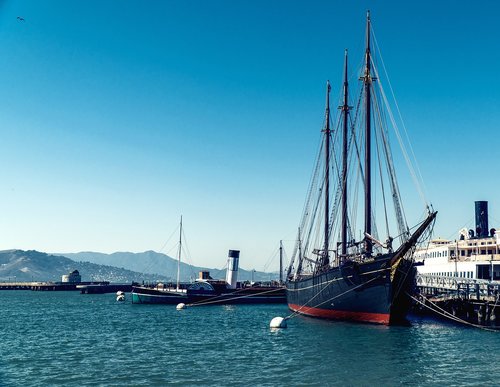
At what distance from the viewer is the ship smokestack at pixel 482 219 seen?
8775 cm

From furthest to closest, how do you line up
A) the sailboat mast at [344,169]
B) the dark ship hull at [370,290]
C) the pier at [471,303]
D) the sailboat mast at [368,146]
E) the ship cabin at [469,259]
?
the ship cabin at [469,259] < the sailboat mast at [344,169] < the pier at [471,303] < the sailboat mast at [368,146] < the dark ship hull at [370,290]

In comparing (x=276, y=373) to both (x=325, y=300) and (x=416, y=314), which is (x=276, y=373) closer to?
(x=325, y=300)

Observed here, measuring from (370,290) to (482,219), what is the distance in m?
52.2

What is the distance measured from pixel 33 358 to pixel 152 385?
13.6 metres

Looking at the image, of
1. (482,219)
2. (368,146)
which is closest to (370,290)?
(368,146)

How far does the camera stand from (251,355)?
35469mm

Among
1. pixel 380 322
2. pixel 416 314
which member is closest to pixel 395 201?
pixel 380 322

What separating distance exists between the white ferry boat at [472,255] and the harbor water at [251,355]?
69.0ft

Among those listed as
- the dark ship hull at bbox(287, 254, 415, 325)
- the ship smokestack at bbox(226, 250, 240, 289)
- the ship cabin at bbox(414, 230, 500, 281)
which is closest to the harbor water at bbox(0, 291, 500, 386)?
the dark ship hull at bbox(287, 254, 415, 325)

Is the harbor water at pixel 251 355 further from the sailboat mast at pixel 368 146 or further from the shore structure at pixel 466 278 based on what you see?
the sailboat mast at pixel 368 146

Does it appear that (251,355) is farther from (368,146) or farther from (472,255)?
(472,255)

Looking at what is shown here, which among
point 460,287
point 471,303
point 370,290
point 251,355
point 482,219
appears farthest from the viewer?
point 482,219

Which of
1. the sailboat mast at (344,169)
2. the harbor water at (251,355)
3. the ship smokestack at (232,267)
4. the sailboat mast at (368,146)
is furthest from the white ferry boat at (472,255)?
the ship smokestack at (232,267)

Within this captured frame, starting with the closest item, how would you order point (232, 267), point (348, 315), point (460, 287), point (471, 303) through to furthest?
point (348, 315) → point (471, 303) → point (460, 287) → point (232, 267)
